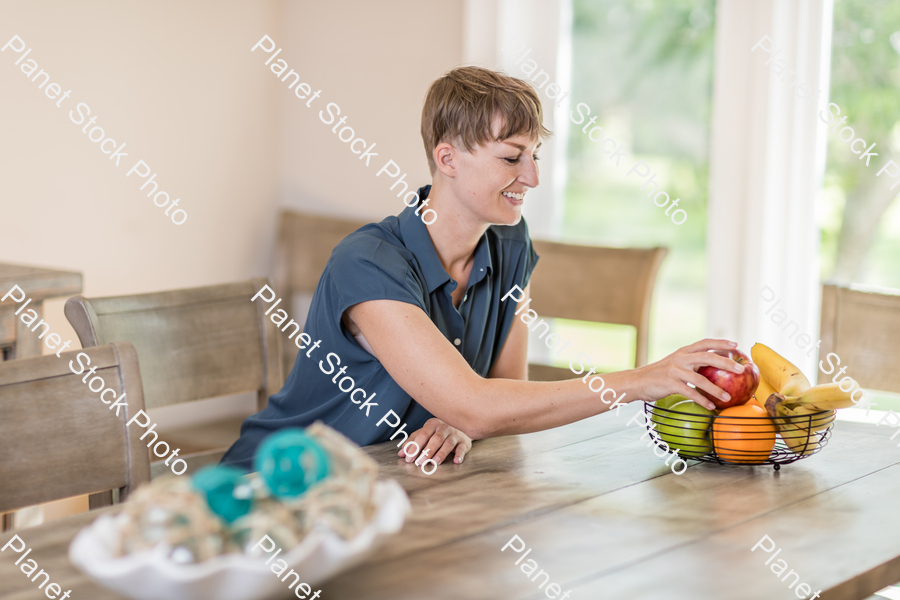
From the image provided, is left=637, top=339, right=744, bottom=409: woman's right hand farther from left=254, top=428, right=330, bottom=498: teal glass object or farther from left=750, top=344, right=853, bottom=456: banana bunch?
left=254, top=428, right=330, bottom=498: teal glass object

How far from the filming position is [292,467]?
28.8 inches

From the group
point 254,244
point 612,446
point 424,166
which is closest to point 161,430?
point 254,244

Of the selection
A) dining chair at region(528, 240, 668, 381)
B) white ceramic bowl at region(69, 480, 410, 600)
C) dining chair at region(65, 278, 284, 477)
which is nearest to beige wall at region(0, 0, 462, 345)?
dining chair at region(528, 240, 668, 381)

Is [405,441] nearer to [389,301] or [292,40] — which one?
[389,301]

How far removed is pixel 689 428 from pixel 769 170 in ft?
4.26

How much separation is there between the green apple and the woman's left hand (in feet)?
0.88

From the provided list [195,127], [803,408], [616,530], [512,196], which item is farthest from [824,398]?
[195,127]

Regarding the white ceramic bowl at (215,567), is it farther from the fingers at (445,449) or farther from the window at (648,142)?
the window at (648,142)

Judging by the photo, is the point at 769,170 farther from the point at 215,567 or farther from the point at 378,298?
the point at 215,567

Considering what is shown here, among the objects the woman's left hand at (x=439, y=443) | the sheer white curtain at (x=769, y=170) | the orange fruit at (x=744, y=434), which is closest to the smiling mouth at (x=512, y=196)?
the woman's left hand at (x=439, y=443)

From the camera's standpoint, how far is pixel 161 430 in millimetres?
2639

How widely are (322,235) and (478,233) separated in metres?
1.35

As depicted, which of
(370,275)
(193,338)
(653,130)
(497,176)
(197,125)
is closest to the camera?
(370,275)

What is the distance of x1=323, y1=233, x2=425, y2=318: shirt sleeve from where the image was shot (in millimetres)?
1332
